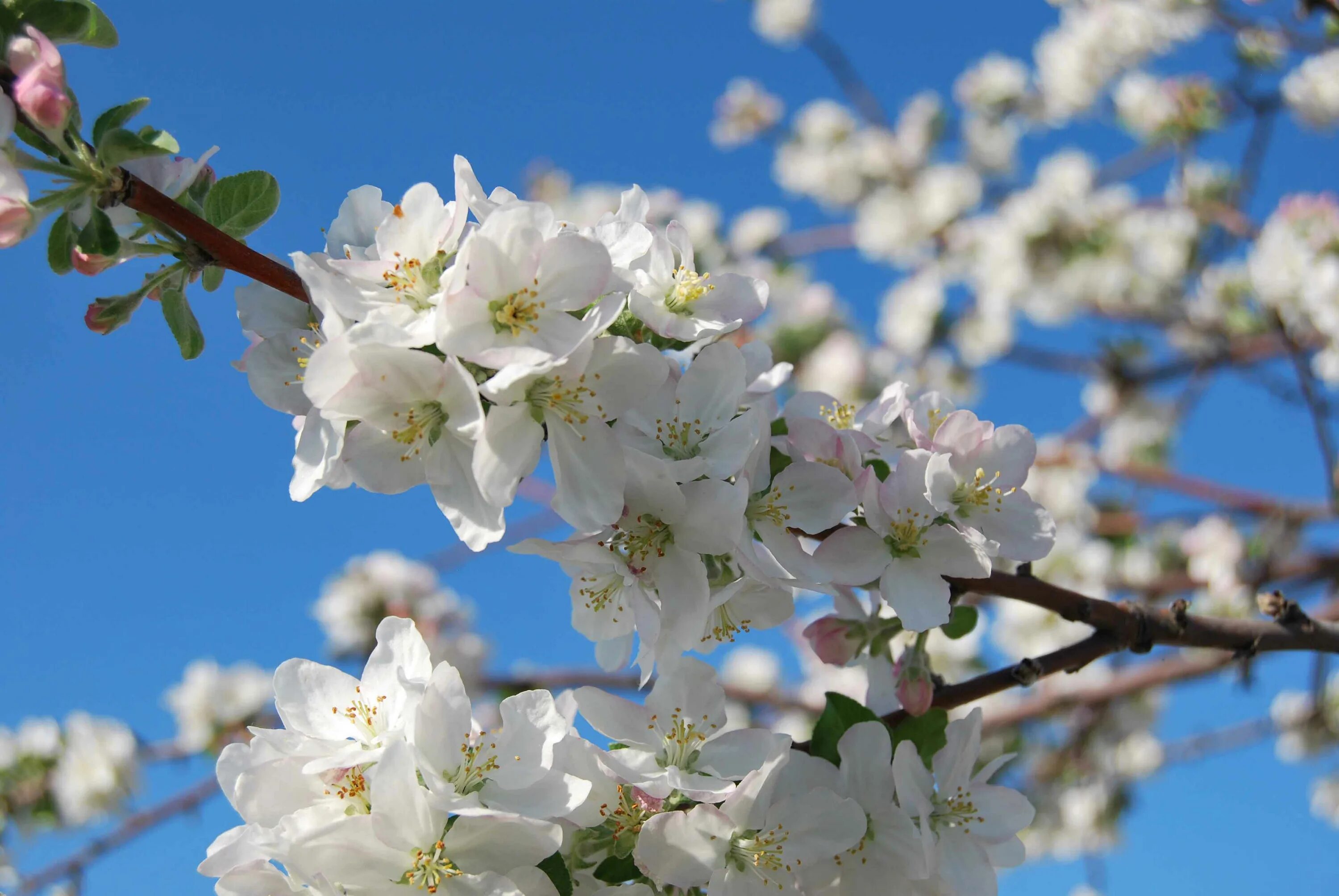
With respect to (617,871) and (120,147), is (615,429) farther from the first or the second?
(120,147)

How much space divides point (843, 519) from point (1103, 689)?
336cm

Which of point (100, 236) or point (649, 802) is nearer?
point (100, 236)

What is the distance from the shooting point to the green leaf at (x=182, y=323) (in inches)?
Result: 53.7

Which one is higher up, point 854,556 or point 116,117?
point 116,117

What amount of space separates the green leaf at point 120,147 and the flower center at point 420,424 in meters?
0.45

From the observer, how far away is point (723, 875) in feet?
4.14

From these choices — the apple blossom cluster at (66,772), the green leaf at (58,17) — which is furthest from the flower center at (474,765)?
the apple blossom cluster at (66,772)

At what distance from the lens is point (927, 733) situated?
5.16ft

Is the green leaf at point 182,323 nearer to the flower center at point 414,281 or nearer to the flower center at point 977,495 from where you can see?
the flower center at point 414,281

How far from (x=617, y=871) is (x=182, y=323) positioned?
0.97m

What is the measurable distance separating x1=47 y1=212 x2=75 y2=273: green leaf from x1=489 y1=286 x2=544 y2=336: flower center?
1.81 feet

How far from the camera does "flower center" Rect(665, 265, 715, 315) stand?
1444mm

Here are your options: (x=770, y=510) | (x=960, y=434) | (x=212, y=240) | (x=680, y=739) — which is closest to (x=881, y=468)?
(x=960, y=434)

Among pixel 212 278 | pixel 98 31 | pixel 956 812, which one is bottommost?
pixel 956 812
